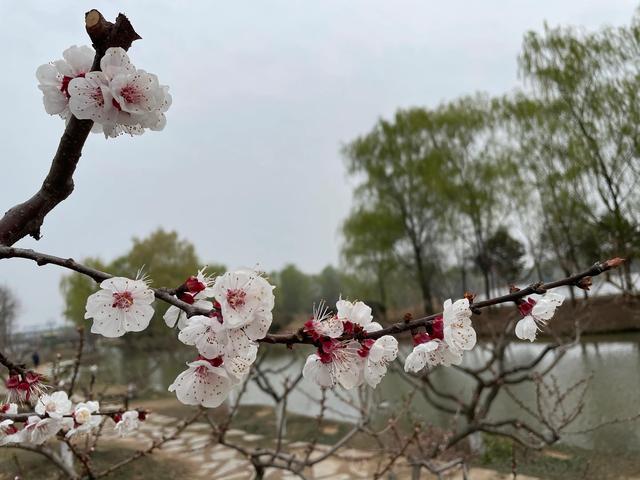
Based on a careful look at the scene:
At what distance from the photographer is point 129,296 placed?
82cm

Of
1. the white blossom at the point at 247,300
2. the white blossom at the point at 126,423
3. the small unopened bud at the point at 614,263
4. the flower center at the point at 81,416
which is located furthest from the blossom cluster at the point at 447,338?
the white blossom at the point at 126,423

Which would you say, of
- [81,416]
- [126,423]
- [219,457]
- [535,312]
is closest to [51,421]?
[81,416]

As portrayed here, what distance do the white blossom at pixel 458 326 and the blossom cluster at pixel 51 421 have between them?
2.84 ft

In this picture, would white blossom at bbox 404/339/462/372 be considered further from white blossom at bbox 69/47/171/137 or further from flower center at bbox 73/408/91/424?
flower center at bbox 73/408/91/424

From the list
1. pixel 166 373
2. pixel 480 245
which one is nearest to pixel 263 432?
pixel 166 373

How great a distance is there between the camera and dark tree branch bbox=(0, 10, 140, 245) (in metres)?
0.68

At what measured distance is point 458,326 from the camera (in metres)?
0.87

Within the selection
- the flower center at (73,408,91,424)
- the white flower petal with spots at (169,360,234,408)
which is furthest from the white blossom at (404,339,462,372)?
the flower center at (73,408,91,424)

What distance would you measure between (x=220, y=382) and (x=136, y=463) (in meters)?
4.38

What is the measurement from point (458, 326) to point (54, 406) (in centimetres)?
135

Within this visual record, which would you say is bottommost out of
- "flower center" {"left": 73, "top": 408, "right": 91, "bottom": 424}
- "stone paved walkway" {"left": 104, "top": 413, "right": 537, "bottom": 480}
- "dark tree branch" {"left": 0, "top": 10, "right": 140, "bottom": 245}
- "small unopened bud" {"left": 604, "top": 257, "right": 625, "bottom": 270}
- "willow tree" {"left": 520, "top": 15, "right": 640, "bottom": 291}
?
"stone paved walkway" {"left": 104, "top": 413, "right": 537, "bottom": 480}

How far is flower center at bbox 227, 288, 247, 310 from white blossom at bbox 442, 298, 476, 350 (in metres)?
0.37

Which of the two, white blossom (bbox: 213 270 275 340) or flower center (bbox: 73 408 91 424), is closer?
white blossom (bbox: 213 270 275 340)

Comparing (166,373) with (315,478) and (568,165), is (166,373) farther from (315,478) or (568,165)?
(568,165)
